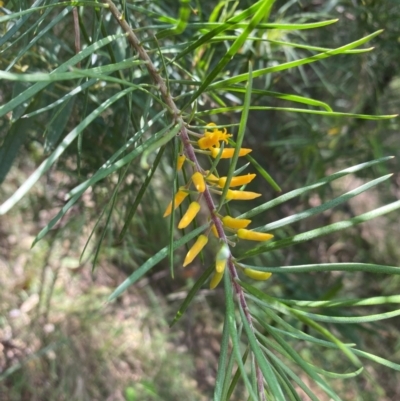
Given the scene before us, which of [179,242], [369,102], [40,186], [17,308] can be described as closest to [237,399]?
[17,308]

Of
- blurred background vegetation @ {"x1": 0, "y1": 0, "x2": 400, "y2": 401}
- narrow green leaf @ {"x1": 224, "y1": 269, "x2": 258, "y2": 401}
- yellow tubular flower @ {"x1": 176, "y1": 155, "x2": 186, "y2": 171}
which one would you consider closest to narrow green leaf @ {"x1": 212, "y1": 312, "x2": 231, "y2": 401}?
narrow green leaf @ {"x1": 224, "y1": 269, "x2": 258, "y2": 401}

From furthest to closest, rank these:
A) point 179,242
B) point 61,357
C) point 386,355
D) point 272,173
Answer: point 386,355 → point 61,357 → point 272,173 → point 179,242

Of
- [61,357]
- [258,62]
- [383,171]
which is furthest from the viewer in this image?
[61,357]

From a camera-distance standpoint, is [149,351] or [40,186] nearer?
[40,186]

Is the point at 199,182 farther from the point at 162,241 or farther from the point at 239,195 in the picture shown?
the point at 162,241

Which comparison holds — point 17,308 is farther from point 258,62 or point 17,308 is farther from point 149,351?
point 258,62

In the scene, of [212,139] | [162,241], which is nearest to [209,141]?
[212,139]

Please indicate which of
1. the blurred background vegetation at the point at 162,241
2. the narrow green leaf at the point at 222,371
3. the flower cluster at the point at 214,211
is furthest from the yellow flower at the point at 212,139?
the blurred background vegetation at the point at 162,241

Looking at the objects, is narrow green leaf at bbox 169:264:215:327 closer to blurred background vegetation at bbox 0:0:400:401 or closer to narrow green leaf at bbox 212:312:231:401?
narrow green leaf at bbox 212:312:231:401
